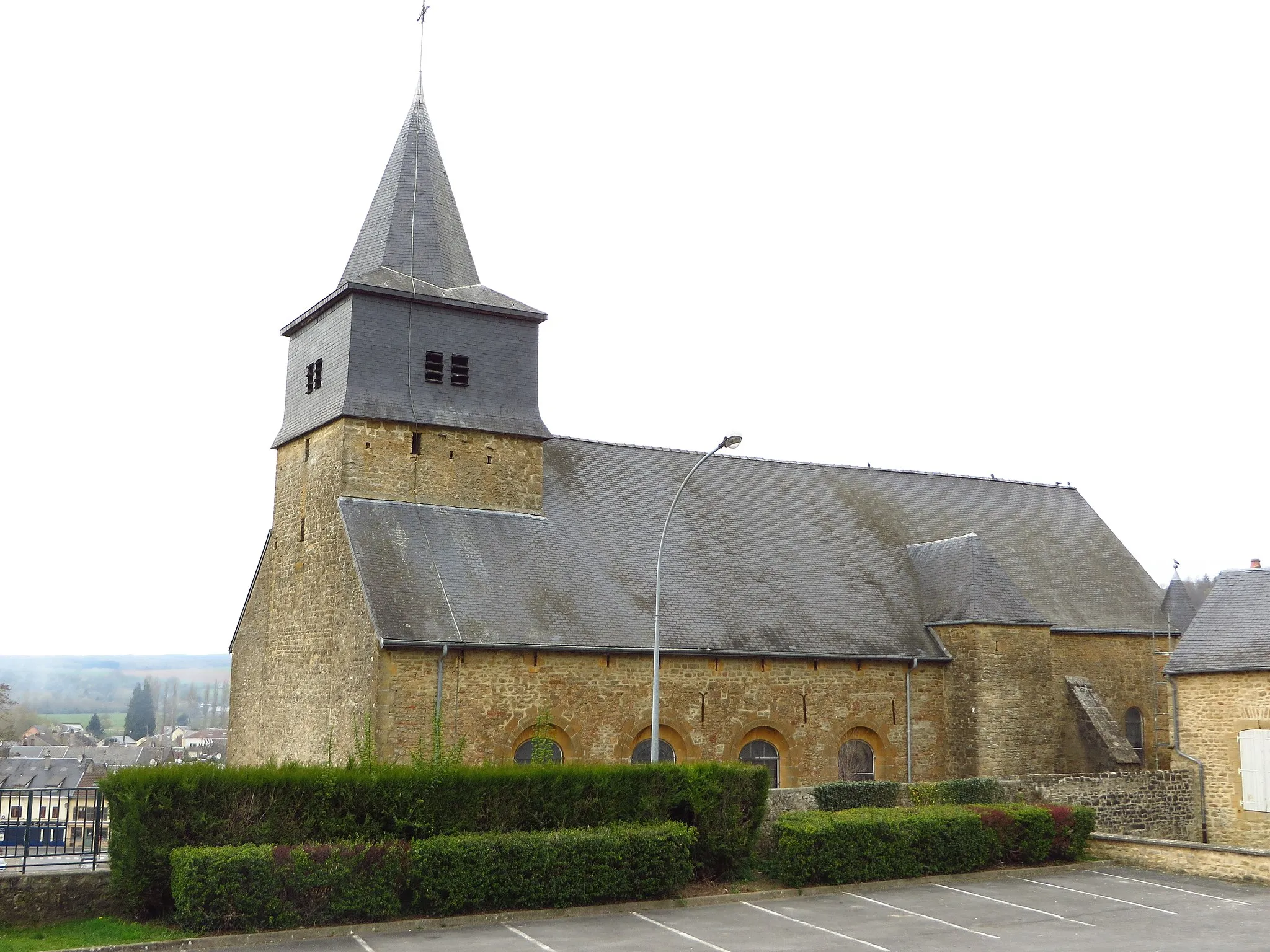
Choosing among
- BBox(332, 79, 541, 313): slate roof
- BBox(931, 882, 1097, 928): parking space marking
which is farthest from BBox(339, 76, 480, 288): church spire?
BBox(931, 882, 1097, 928): parking space marking

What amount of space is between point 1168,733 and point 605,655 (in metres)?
17.9

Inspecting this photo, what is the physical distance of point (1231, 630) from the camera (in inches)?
1052

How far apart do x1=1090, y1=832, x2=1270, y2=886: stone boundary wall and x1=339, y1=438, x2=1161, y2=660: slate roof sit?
681 centimetres

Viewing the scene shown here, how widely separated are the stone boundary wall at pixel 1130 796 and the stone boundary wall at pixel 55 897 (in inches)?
701

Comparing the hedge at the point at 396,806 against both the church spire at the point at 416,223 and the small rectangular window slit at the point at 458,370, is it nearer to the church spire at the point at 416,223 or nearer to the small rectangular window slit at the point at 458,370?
the small rectangular window slit at the point at 458,370

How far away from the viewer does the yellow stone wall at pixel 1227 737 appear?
82.4 ft

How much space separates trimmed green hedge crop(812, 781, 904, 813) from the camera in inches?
889

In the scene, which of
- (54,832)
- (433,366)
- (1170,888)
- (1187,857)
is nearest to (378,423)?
(433,366)

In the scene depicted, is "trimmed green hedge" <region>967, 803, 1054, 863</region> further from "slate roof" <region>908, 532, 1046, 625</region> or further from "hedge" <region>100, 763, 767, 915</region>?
"slate roof" <region>908, 532, 1046, 625</region>

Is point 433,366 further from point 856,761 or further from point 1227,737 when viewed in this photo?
point 1227,737

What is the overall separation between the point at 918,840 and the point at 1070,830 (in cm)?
401

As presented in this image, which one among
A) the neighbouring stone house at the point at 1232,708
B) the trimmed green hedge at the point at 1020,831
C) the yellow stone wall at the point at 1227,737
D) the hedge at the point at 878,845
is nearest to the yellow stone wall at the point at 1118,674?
the neighbouring stone house at the point at 1232,708

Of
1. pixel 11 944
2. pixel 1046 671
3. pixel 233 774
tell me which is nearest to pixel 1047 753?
pixel 1046 671

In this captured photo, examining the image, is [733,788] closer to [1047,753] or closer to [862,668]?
[862,668]
